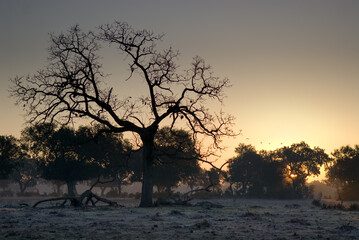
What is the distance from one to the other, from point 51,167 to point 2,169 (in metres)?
9.04

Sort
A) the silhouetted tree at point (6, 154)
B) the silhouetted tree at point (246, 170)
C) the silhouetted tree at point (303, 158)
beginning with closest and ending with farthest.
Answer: the silhouetted tree at point (6, 154) → the silhouetted tree at point (246, 170) → the silhouetted tree at point (303, 158)

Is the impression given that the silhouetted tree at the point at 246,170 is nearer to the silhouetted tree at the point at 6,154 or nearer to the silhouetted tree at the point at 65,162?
the silhouetted tree at the point at 65,162

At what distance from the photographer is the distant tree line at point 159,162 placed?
183ft

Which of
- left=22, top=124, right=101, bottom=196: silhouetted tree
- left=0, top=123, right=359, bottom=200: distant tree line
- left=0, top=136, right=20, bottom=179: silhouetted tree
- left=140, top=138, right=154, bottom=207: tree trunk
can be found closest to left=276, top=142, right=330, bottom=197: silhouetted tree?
left=0, top=123, right=359, bottom=200: distant tree line

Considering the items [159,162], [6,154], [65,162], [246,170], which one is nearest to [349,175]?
[246,170]

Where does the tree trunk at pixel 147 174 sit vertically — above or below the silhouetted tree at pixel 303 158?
below

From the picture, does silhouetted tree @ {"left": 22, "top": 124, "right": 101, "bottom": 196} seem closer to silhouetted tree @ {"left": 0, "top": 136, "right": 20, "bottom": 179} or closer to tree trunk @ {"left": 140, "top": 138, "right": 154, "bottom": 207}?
silhouetted tree @ {"left": 0, "top": 136, "right": 20, "bottom": 179}

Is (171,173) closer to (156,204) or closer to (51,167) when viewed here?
(51,167)

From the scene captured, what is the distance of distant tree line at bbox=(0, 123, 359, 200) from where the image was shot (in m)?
55.7

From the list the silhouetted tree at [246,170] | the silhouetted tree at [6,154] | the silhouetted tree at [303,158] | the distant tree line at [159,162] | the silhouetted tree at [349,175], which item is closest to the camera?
the distant tree line at [159,162]

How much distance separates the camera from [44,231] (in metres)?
13.6

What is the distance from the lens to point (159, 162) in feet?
201

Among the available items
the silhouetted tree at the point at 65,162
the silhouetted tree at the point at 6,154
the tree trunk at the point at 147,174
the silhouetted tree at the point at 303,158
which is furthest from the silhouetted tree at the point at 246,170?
the tree trunk at the point at 147,174

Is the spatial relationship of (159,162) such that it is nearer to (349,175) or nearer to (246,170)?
(246,170)
